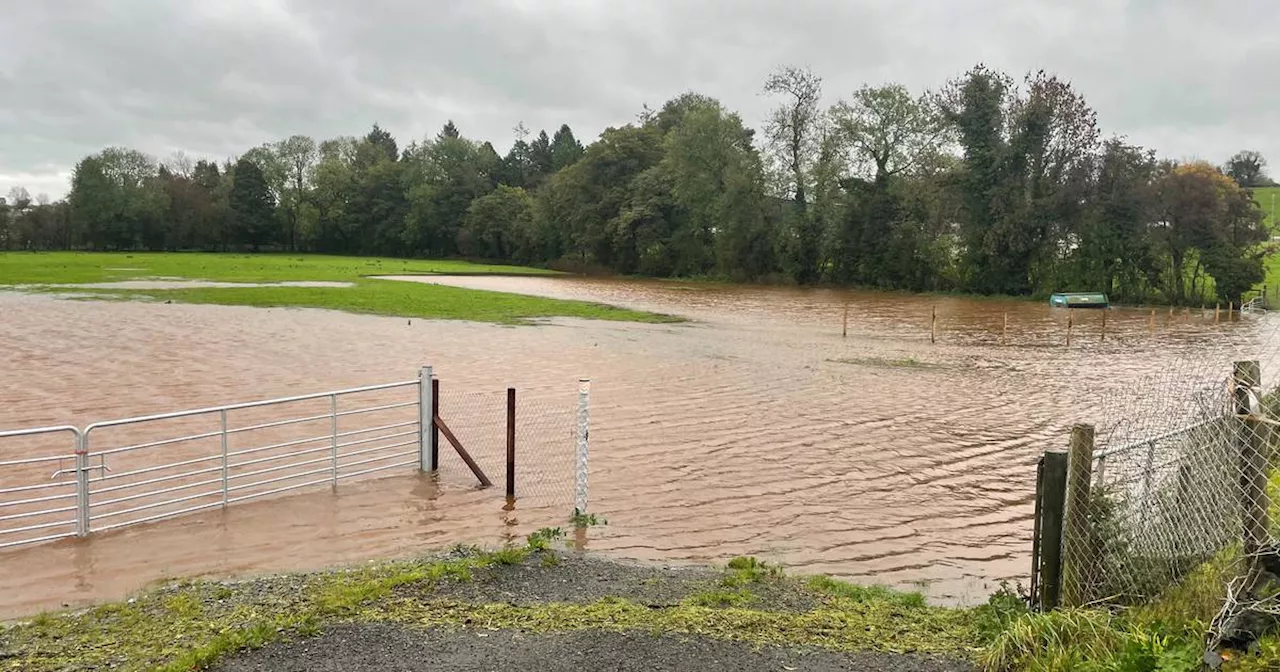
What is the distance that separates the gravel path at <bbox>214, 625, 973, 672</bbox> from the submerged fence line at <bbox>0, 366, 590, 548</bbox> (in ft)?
12.8

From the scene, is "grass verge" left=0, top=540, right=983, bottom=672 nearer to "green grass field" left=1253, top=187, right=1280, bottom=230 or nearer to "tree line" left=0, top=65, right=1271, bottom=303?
"tree line" left=0, top=65, right=1271, bottom=303

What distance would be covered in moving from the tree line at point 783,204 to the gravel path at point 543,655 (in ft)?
184

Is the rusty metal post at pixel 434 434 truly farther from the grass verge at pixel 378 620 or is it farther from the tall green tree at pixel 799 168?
the tall green tree at pixel 799 168

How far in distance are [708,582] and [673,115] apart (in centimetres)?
9536

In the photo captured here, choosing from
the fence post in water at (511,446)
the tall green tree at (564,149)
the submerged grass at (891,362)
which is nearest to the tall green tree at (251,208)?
the tall green tree at (564,149)

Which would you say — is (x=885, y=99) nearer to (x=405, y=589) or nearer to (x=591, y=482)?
(x=591, y=482)

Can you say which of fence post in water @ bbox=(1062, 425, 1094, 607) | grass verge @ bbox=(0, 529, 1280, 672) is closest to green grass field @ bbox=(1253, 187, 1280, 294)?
fence post in water @ bbox=(1062, 425, 1094, 607)

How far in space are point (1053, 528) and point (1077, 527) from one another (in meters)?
0.23

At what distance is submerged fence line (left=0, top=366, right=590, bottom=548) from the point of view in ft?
29.4

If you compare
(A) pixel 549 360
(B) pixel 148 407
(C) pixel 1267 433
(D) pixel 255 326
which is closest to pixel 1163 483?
(C) pixel 1267 433

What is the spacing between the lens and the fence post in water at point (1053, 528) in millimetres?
5910

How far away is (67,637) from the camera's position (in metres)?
5.89

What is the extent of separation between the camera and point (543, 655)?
17.4 feet

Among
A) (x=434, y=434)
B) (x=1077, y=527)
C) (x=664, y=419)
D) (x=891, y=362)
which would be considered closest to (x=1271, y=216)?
(x=891, y=362)
